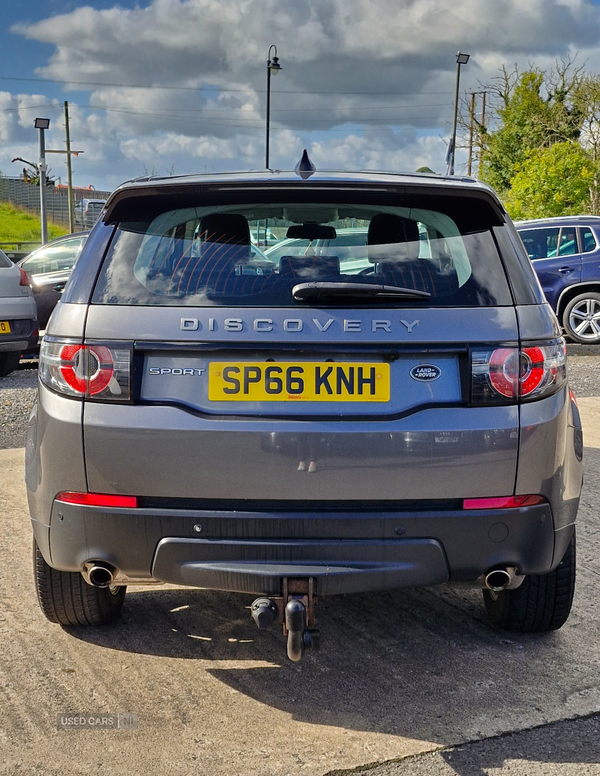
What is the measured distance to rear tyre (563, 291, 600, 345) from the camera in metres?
14.2

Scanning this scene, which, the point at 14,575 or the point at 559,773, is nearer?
the point at 559,773

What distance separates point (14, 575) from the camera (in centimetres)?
421

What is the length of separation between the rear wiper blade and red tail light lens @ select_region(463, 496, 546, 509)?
66cm

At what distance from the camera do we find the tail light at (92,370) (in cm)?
277

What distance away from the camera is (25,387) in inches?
396

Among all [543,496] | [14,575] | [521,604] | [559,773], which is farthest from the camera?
[14,575]

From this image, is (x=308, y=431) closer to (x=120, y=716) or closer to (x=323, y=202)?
(x=323, y=202)

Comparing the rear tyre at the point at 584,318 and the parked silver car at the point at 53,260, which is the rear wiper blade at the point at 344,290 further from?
the rear tyre at the point at 584,318

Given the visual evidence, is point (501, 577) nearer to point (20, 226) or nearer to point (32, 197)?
point (20, 226)

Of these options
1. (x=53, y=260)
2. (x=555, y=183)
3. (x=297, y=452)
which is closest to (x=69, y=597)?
(x=297, y=452)

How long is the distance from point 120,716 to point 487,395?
156 cm

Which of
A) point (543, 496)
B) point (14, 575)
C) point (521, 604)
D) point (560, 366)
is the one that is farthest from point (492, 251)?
point (14, 575)

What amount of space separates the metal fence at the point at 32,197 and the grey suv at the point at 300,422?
230 ft

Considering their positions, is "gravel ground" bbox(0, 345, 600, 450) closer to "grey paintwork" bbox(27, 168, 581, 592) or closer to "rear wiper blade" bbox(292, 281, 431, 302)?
"grey paintwork" bbox(27, 168, 581, 592)
